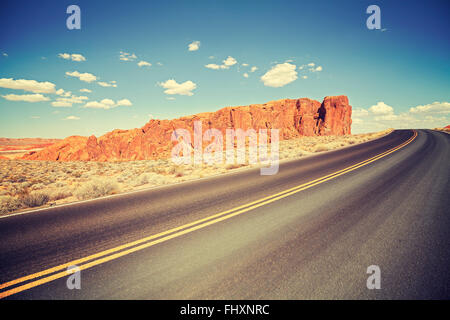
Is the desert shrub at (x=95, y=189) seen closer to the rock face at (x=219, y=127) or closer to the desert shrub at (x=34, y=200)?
the desert shrub at (x=34, y=200)

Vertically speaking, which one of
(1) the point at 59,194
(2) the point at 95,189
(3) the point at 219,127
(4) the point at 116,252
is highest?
(3) the point at 219,127

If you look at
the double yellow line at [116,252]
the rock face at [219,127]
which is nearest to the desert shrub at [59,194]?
the double yellow line at [116,252]

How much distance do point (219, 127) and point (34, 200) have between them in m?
74.2

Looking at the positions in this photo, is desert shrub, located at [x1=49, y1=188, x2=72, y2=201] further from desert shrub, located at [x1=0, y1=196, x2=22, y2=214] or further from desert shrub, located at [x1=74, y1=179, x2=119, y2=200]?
desert shrub, located at [x1=0, y1=196, x2=22, y2=214]

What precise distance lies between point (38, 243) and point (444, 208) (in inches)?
A: 341

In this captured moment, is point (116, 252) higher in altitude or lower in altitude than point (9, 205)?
lower

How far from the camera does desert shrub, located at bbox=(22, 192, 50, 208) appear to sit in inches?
227

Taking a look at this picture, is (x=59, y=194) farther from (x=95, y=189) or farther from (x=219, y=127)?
(x=219, y=127)

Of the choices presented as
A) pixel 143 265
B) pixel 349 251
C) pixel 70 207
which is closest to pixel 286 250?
pixel 349 251

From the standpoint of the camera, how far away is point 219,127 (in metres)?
78.5

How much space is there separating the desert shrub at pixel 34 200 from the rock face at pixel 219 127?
63.3 meters

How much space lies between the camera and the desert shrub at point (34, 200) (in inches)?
227

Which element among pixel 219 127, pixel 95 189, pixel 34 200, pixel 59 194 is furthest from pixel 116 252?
pixel 219 127

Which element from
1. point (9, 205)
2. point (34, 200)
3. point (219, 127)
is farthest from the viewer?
point (219, 127)
